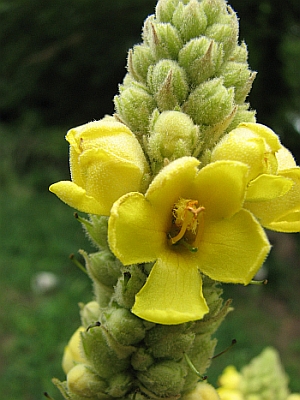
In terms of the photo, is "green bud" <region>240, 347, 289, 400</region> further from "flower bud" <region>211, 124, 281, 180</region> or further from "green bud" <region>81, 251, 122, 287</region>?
"flower bud" <region>211, 124, 281, 180</region>

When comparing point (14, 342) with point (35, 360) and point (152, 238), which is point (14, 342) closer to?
point (35, 360)

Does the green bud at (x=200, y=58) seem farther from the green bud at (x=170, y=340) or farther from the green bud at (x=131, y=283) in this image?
the green bud at (x=170, y=340)

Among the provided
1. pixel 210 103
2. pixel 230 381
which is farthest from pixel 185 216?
pixel 230 381

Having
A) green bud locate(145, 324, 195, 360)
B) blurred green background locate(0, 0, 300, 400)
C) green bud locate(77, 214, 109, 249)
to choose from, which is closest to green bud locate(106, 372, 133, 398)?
green bud locate(145, 324, 195, 360)

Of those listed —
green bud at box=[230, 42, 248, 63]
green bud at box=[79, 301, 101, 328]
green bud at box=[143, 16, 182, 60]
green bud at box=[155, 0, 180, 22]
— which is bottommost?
green bud at box=[79, 301, 101, 328]

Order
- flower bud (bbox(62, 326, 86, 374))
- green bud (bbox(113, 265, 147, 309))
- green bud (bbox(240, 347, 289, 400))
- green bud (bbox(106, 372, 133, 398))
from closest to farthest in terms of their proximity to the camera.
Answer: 1. green bud (bbox(113, 265, 147, 309))
2. green bud (bbox(106, 372, 133, 398))
3. flower bud (bbox(62, 326, 86, 374))
4. green bud (bbox(240, 347, 289, 400))

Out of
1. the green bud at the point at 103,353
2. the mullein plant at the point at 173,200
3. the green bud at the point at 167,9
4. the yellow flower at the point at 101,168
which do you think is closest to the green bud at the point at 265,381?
the mullein plant at the point at 173,200

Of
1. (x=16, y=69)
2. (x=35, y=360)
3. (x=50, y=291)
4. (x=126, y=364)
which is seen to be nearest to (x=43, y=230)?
(x=50, y=291)

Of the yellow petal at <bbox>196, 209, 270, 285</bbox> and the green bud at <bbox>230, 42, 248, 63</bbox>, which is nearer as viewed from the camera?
the yellow petal at <bbox>196, 209, 270, 285</bbox>
